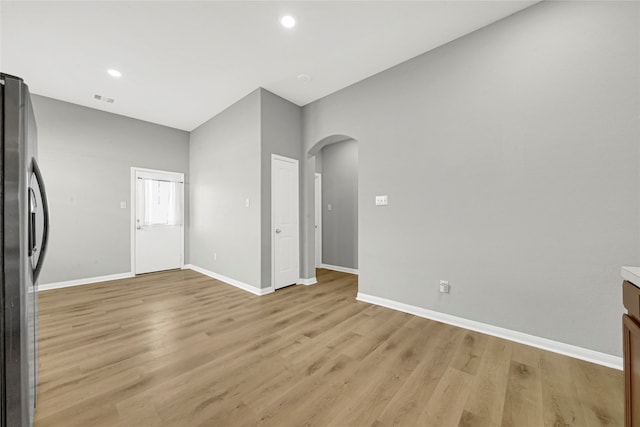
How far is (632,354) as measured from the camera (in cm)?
89

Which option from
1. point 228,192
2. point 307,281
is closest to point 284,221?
point 307,281

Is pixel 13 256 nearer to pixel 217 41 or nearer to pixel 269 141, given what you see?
pixel 217 41

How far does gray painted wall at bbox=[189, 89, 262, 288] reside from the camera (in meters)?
3.68

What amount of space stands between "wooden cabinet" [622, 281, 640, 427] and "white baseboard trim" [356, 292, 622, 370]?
1.39 m

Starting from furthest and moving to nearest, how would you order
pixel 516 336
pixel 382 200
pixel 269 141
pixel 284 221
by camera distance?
pixel 284 221
pixel 269 141
pixel 382 200
pixel 516 336

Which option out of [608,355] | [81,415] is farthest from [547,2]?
[81,415]

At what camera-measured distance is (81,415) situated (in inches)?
54.3

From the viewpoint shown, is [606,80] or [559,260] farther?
[559,260]

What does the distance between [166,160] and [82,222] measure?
1.82 meters

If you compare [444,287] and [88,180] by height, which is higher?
[88,180]

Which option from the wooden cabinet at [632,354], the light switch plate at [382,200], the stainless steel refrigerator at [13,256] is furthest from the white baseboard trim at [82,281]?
the wooden cabinet at [632,354]

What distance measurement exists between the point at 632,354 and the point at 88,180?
6.30 metres

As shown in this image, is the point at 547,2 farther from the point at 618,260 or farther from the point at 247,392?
the point at 247,392

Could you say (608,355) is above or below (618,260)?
below
